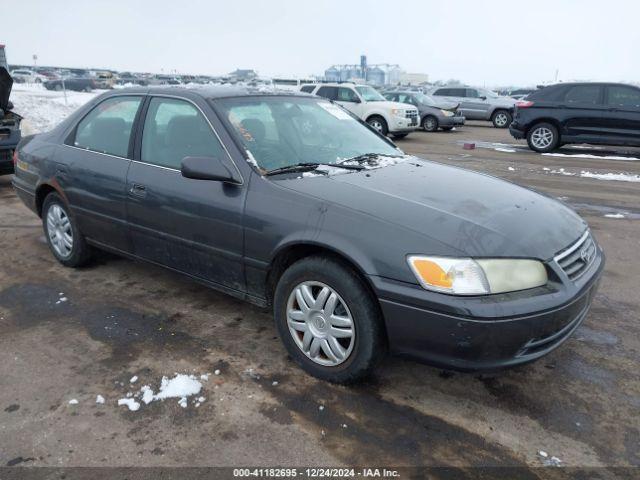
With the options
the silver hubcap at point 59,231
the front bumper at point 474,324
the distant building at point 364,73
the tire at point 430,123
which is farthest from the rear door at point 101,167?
the distant building at point 364,73

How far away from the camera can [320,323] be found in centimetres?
282

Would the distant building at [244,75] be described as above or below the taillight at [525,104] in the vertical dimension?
above

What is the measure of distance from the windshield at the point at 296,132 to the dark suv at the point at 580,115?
32.8ft

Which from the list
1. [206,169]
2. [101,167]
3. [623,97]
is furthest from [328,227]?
[623,97]

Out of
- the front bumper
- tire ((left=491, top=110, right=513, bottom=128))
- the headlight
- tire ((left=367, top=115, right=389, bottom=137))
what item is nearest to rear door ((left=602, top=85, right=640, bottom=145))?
tire ((left=367, top=115, right=389, bottom=137))

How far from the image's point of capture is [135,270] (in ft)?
15.1

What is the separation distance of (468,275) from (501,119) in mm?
22156

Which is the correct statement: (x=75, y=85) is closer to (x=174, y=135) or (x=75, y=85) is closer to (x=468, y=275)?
(x=174, y=135)

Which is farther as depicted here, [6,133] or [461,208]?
[6,133]

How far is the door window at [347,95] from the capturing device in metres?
16.5

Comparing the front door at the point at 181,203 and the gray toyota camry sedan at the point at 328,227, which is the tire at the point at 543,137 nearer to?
the gray toyota camry sedan at the point at 328,227

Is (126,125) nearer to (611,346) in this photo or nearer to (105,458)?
(105,458)

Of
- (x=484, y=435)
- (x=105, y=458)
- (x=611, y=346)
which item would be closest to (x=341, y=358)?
(x=484, y=435)

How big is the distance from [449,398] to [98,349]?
7.14 feet
